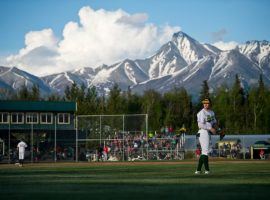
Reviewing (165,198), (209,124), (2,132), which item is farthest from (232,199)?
(2,132)

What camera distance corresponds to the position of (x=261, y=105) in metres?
94.9

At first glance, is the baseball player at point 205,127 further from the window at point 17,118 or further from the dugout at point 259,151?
the window at point 17,118

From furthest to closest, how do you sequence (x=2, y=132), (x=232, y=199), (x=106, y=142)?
(x=2, y=132) < (x=106, y=142) < (x=232, y=199)

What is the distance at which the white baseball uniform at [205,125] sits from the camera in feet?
58.3

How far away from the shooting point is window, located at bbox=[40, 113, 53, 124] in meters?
59.3

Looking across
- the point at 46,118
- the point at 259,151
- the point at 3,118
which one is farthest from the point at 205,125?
the point at 3,118

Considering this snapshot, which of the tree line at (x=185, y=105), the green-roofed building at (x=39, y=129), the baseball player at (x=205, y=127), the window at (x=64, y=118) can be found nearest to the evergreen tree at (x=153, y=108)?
the tree line at (x=185, y=105)

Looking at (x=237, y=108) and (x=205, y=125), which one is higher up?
(x=237, y=108)

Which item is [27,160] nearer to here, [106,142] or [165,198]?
[106,142]

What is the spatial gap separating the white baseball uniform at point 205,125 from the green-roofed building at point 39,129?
90.4ft

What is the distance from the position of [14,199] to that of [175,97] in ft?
297

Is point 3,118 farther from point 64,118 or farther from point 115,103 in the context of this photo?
point 115,103

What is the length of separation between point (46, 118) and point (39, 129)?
857 cm

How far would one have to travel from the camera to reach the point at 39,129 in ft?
173
